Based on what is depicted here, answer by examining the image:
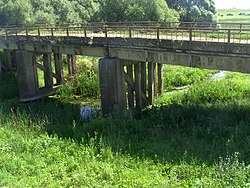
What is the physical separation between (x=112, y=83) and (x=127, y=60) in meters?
1.61

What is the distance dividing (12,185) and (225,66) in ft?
30.9

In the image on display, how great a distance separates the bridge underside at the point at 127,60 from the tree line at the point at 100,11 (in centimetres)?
1326

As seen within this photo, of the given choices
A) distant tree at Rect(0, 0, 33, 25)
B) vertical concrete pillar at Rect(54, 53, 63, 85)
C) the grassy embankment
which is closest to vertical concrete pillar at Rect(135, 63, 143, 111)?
the grassy embankment

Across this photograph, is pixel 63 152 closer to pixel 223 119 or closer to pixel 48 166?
pixel 48 166

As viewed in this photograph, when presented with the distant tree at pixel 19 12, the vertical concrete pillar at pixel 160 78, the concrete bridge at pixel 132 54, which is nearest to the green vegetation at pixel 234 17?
the distant tree at pixel 19 12

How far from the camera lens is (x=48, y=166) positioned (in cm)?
1126

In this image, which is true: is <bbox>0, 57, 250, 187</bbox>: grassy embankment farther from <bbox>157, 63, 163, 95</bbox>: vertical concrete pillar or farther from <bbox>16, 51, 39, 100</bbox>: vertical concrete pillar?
<bbox>16, 51, 39, 100</bbox>: vertical concrete pillar

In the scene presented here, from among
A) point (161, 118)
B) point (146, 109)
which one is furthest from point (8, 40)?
point (161, 118)

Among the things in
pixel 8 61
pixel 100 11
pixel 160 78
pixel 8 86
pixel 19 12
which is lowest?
pixel 8 86

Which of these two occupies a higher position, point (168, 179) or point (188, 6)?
point (188, 6)

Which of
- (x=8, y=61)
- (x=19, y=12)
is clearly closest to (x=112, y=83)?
(x=8, y=61)

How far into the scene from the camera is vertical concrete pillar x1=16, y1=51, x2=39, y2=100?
80.2 feet

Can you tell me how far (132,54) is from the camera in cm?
1723

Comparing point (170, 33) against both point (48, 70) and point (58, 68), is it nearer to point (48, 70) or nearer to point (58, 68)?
point (58, 68)
